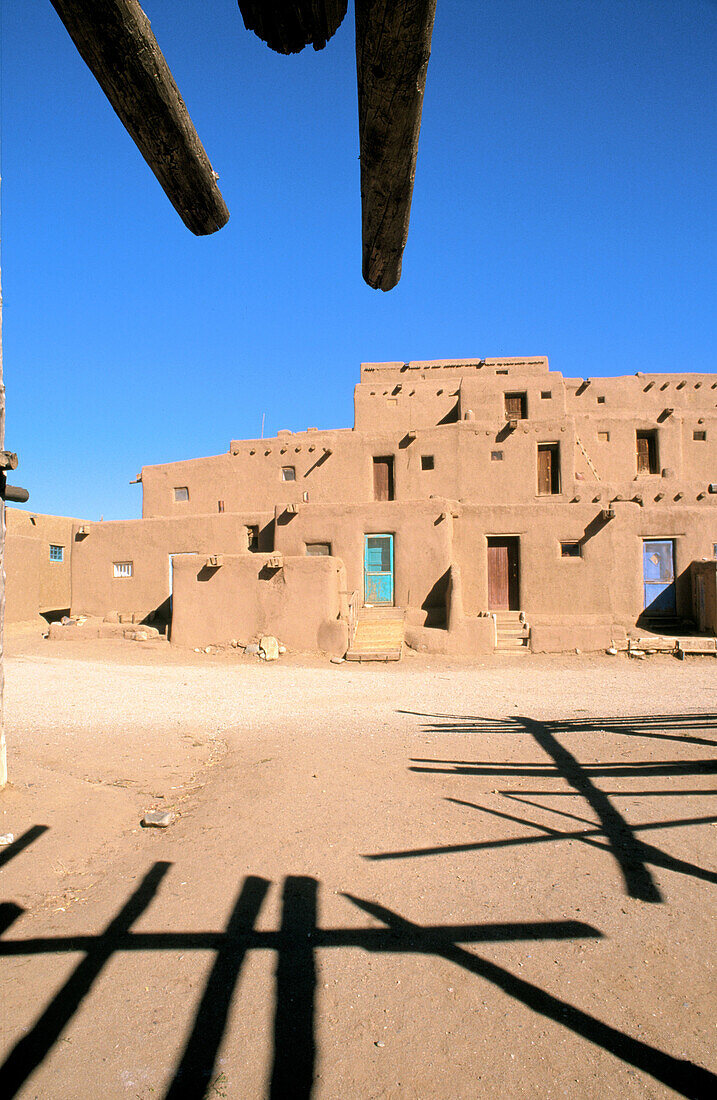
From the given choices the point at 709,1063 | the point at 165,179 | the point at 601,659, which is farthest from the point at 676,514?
the point at 165,179

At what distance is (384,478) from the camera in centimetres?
2055

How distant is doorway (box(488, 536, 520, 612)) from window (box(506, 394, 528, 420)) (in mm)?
6604

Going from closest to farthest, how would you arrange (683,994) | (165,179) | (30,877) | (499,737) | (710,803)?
(165,179), (683,994), (30,877), (710,803), (499,737)

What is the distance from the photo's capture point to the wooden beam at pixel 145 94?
1.26 metres

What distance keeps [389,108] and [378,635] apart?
13.8 metres

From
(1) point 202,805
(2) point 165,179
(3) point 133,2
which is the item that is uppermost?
(3) point 133,2

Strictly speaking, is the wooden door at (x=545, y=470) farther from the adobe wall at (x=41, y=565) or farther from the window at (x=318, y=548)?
the adobe wall at (x=41, y=565)

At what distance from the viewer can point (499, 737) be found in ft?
23.4

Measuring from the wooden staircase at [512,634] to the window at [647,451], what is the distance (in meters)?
9.39

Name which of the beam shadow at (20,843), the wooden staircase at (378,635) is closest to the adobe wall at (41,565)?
the wooden staircase at (378,635)

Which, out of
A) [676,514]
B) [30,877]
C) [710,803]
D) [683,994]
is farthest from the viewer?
[676,514]

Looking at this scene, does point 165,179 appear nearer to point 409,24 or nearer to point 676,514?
point 409,24

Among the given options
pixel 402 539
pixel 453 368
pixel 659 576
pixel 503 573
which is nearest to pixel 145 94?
pixel 402 539

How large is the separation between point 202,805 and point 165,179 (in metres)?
4.88
